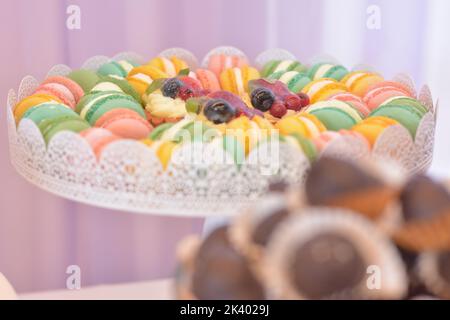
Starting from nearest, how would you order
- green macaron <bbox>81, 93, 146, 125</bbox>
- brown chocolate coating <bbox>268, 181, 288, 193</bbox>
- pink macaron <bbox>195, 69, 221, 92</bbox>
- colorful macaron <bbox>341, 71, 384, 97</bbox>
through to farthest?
1. brown chocolate coating <bbox>268, 181, 288, 193</bbox>
2. green macaron <bbox>81, 93, 146, 125</bbox>
3. colorful macaron <bbox>341, 71, 384, 97</bbox>
4. pink macaron <bbox>195, 69, 221, 92</bbox>

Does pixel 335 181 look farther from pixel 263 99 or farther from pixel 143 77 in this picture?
pixel 143 77

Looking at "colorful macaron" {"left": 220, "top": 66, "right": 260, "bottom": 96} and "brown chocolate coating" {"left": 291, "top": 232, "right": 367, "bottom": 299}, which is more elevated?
"colorful macaron" {"left": 220, "top": 66, "right": 260, "bottom": 96}

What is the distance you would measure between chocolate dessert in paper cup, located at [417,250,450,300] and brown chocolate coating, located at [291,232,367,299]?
0.09 meters

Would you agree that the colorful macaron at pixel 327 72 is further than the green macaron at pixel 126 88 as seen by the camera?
Yes

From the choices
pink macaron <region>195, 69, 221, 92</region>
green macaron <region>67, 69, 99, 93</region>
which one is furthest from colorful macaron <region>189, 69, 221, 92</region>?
green macaron <region>67, 69, 99, 93</region>

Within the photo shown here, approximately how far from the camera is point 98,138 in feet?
3.61

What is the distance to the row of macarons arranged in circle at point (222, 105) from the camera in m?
1.14

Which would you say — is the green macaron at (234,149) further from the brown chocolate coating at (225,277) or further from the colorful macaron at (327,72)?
the colorful macaron at (327,72)

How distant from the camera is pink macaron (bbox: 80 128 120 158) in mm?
1082

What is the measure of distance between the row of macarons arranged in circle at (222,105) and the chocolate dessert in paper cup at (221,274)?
30cm

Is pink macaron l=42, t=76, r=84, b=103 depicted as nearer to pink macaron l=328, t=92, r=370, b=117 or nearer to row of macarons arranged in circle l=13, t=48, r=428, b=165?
row of macarons arranged in circle l=13, t=48, r=428, b=165

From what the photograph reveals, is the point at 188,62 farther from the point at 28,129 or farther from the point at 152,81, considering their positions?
the point at 28,129

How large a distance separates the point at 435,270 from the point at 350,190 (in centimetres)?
13

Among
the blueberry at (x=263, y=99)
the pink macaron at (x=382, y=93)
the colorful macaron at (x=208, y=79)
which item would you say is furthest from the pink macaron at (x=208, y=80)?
the pink macaron at (x=382, y=93)
